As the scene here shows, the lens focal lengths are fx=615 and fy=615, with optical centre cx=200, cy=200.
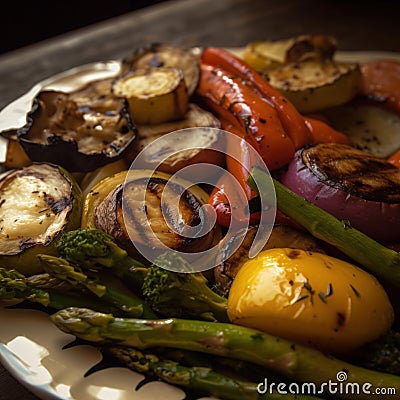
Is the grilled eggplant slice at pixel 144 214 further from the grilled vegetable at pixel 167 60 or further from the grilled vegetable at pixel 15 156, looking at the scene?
the grilled vegetable at pixel 167 60

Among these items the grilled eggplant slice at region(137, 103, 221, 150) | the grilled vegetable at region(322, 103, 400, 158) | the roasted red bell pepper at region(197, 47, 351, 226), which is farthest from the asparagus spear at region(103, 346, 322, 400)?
the grilled vegetable at region(322, 103, 400, 158)

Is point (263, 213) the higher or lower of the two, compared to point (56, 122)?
lower

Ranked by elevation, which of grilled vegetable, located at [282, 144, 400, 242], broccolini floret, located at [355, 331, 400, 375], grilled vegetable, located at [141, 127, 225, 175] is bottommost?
broccolini floret, located at [355, 331, 400, 375]

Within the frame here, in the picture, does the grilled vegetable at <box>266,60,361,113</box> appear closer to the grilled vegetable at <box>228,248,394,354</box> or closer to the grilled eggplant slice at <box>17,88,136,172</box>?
the grilled eggplant slice at <box>17,88,136,172</box>

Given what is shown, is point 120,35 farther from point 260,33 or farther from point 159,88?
point 159,88

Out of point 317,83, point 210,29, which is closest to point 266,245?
point 317,83

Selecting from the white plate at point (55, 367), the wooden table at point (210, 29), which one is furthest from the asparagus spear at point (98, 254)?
the wooden table at point (210, 29)

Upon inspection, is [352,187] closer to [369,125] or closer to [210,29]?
[369,125]

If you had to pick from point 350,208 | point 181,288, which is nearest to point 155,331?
point 181,288
